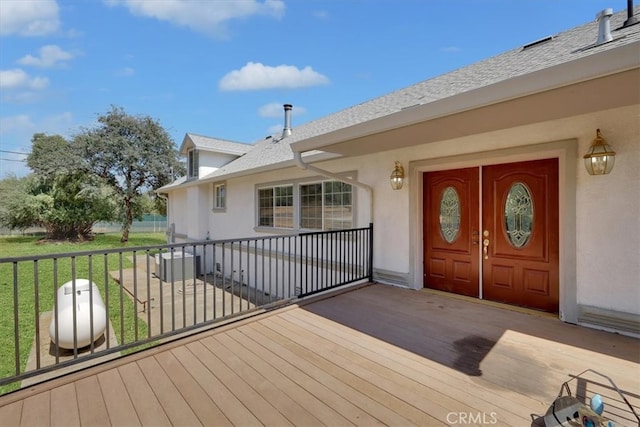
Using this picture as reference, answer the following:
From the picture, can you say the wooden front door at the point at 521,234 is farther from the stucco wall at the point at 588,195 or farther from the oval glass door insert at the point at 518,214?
the stucco wall at the point at 588,195

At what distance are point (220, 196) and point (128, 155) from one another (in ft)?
37.9

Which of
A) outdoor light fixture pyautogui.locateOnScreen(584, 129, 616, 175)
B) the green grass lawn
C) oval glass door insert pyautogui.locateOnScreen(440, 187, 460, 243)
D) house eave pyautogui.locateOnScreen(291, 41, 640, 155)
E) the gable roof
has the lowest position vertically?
the green grass lawn

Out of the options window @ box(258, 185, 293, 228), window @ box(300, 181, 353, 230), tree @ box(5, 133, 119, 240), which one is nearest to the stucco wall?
window @ box(300, 181, 353, 230)

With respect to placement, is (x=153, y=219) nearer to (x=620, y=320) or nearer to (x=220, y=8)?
(x=220, y=8)

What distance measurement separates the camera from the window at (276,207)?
279 inches

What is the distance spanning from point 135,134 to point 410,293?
2061 centimetres

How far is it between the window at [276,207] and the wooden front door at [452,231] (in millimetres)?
3456

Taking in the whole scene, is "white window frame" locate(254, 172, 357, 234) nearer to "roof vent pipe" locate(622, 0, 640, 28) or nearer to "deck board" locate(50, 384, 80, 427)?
"roof vent pipe" locate(622, 0, 640, 28)

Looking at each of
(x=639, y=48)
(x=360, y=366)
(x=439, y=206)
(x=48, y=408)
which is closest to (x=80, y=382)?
(x=48, y=408)

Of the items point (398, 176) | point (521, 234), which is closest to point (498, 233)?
point (521, 234)

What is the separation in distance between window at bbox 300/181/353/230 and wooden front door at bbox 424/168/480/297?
5.01 feet

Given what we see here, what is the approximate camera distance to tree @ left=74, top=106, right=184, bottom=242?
693 inches

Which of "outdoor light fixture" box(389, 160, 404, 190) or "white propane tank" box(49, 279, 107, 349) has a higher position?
"outdoor light fixture" box(389, 160, 404, 190)

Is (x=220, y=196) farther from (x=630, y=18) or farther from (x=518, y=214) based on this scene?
(x=630, y=18)
